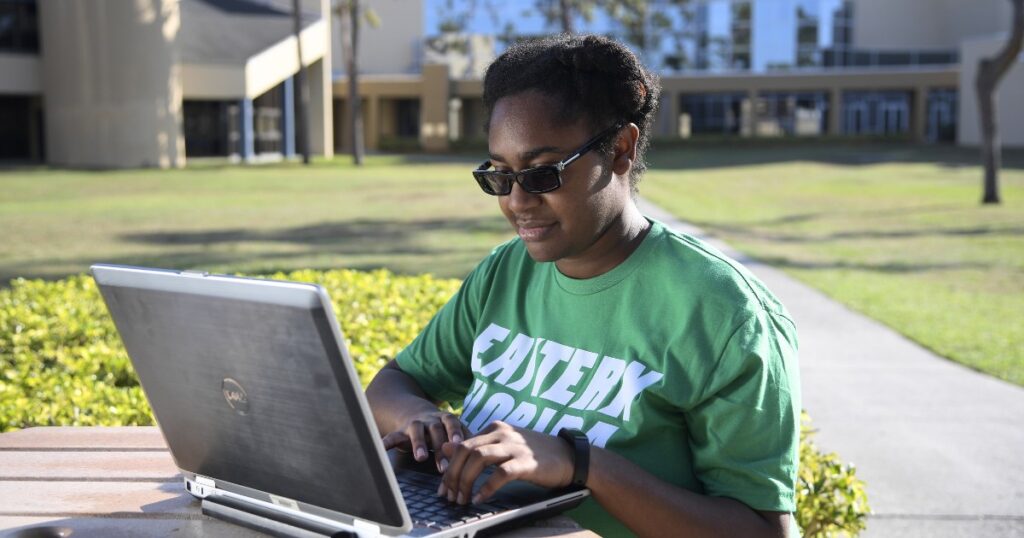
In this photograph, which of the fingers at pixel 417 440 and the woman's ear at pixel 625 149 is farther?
the woman's ear at pixel 625 149

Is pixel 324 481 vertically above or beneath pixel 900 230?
above

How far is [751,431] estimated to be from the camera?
204 cm

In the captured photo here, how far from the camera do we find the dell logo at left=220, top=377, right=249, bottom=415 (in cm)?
176

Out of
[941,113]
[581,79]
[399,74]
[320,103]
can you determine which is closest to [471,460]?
[581,79]

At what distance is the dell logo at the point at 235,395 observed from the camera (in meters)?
1.76

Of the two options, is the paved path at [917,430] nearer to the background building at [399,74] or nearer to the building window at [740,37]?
the background building at [399,74]

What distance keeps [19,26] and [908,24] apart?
144 feet

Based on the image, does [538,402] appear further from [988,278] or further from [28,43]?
[28,43]

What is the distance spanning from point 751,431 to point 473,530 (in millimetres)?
535

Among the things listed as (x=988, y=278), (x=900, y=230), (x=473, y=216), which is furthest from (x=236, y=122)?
(x=988, y=278)

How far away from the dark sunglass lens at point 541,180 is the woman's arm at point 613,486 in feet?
1.67

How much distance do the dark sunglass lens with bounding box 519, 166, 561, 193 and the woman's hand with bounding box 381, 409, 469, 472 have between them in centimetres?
47

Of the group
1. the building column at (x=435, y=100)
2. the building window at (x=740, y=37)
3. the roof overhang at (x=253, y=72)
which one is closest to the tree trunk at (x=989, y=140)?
the roof overhang at (x=253, y=72)

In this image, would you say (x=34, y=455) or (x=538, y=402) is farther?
(x=34, y=455)
